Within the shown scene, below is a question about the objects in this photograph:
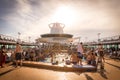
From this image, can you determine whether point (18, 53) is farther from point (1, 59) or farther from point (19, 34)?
point (19, 34)

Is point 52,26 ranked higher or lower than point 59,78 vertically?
higher

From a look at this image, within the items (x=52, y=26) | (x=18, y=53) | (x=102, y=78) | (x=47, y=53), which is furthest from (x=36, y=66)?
(x=52, y=26)

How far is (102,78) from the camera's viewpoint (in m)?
6.83

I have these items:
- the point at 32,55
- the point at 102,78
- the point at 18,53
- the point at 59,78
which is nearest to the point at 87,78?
the point at 102,78

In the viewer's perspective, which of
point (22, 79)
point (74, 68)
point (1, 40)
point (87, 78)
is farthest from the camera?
point (1, 40)

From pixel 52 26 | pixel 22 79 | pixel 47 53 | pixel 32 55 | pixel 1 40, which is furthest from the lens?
pixel 52 26

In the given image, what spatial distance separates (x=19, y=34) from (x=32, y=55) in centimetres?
4741

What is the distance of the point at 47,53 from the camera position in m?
21.0

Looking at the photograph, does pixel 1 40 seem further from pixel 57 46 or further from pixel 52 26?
pixel 52 26

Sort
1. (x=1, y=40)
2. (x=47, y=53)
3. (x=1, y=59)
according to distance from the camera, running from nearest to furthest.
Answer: (x=1, y=59)
(x=47, y=53)
(x=1, y=40)

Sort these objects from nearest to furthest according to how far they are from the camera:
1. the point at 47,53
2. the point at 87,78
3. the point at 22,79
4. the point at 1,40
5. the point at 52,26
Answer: the point at 22,79
the point at 87,78
the point at 47,53
the point at 1,40
the point at 52,26

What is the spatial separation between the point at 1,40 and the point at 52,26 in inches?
1175

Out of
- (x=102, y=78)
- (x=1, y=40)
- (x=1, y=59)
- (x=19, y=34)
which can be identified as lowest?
(x=102, y=78)

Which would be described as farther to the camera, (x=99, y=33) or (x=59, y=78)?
(x=99, y=33)
